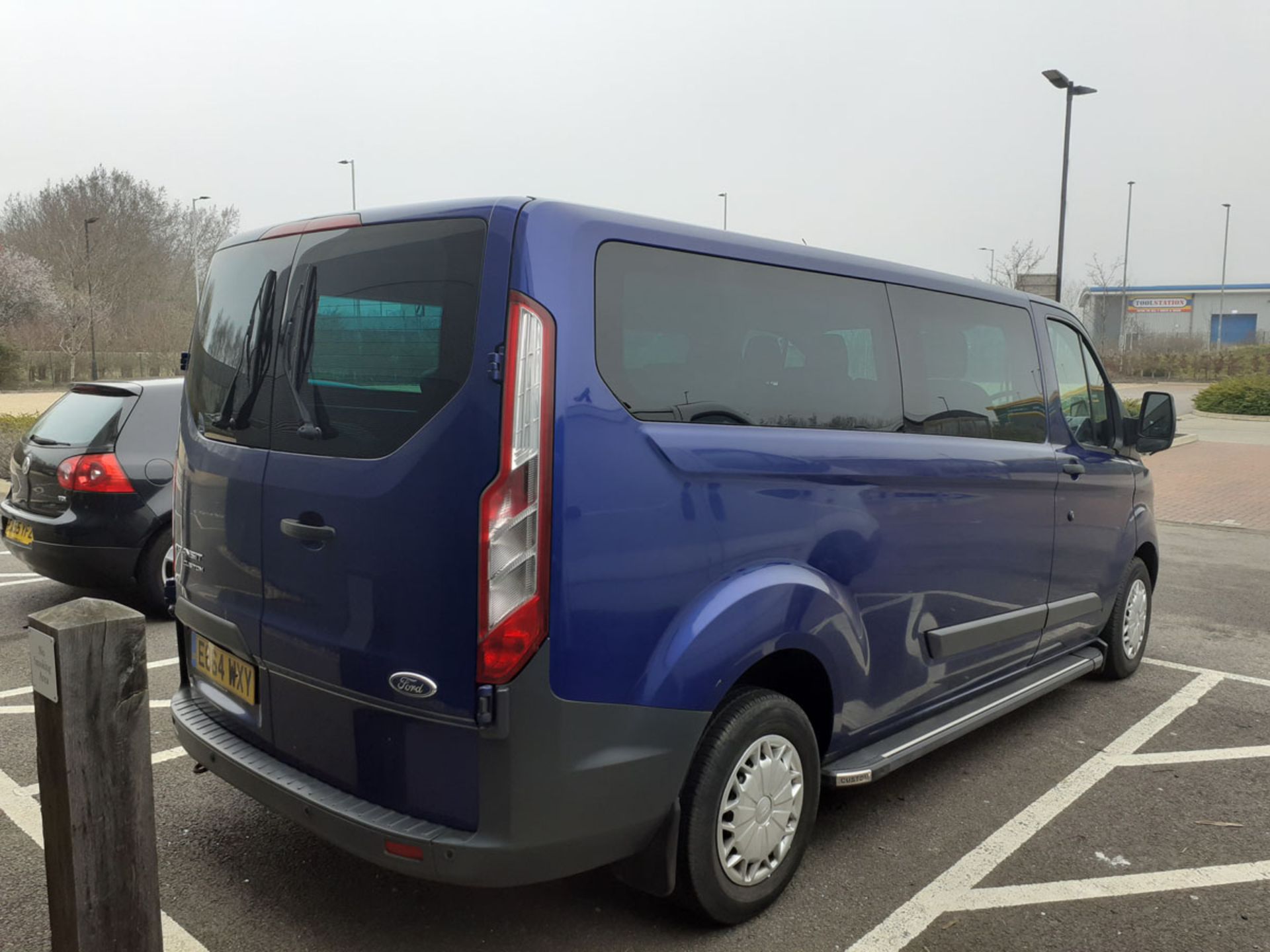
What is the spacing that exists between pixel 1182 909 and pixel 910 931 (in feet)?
2.88

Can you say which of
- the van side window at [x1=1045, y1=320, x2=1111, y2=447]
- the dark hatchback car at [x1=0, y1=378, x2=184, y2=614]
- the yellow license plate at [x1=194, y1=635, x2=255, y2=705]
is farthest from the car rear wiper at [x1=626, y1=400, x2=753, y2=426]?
the dark hatchback car at [x1=0, y1=378, x2=184, y2=614]

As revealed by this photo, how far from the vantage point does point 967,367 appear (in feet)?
12.5

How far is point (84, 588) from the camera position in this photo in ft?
21.4

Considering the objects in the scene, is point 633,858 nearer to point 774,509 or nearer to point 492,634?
point 492,634

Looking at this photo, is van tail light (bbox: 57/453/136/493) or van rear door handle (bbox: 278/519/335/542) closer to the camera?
van rear door handle (bbox: 278/519/335/542)

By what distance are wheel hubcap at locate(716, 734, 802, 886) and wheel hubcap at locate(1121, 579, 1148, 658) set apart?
10.0 ft

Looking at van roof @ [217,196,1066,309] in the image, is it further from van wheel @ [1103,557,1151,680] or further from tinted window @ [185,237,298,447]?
van wheel @ [1103,557,1151,680]

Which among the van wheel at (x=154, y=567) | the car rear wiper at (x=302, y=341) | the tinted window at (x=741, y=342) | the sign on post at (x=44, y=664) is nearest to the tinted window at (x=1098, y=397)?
the tinted window at (x=741, y=342)

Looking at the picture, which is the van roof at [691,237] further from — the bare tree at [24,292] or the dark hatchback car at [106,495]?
the bare tree at [24,292]

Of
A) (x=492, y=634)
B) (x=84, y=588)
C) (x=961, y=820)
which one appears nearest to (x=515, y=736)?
(x=492, y=634)

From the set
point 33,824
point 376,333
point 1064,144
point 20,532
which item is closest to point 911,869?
point 376,333

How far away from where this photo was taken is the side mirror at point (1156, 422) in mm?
5004

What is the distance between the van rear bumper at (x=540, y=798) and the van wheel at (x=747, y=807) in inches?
4.3

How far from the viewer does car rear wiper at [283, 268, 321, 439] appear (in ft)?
8.79
